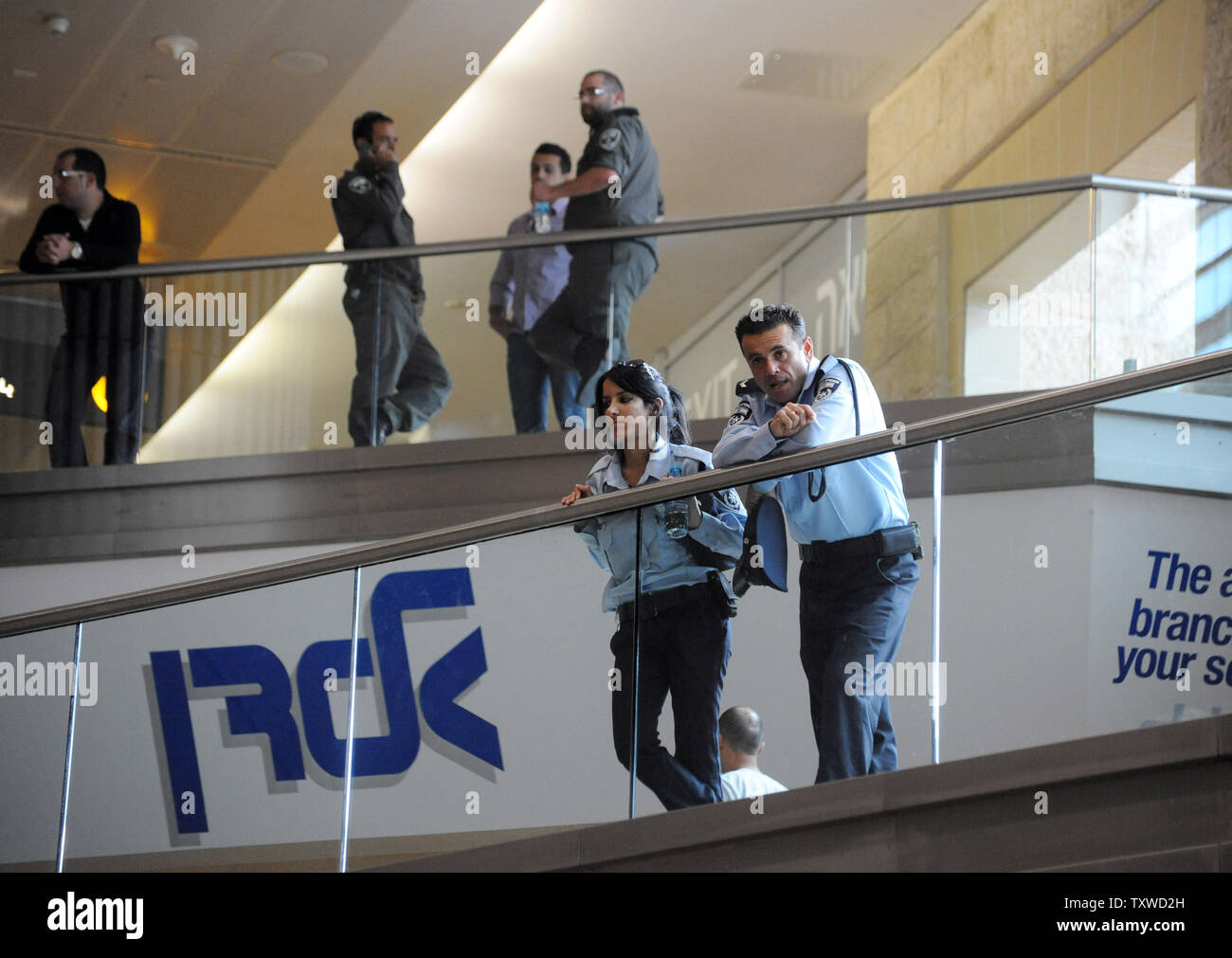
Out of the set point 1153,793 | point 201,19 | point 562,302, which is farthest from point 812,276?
point 201,19

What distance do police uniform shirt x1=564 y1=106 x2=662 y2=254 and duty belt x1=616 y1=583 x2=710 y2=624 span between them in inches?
142

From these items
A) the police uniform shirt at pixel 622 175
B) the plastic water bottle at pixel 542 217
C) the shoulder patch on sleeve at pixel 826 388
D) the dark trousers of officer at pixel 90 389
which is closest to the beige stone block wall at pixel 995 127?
the police uniform shirt at pixel 622 175

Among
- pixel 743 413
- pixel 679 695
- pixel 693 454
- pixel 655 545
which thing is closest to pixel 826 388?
pixel 743 413

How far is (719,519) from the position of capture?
4.61m

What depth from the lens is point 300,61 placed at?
39.7 ft

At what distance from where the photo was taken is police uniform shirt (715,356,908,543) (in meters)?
4.36

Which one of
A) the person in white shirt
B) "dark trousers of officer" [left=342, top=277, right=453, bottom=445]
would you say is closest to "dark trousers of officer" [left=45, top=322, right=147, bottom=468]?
"dark trousers of officer" [left=342, top=277, right=453, bottom=445]

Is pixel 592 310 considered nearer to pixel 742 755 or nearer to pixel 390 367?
pixel 390 367

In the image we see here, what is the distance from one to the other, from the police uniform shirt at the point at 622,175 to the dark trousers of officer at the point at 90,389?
7.24ft

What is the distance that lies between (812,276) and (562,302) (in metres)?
1.07

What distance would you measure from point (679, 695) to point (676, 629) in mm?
161

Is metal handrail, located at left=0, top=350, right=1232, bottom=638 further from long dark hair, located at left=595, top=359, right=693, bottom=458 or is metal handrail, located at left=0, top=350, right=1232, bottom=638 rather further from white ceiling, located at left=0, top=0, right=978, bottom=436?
white ceiling, located at left=0, top=0, right=978, bottom=436

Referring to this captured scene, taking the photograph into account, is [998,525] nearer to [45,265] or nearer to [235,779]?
[235,779]

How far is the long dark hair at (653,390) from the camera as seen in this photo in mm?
5008
